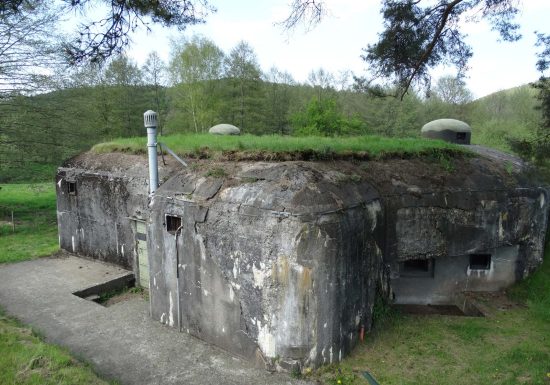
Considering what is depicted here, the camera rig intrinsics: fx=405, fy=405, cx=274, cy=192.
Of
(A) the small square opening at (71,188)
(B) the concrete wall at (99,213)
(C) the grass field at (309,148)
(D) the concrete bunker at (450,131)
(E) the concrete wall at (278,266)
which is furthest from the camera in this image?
(D) the concrete bunker at (450,131)

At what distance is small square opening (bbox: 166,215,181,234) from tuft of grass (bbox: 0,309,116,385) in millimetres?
2136

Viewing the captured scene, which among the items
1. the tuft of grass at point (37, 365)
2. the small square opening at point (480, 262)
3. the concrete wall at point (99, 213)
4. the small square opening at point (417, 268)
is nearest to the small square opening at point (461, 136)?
the small square opening at point (480, 262)

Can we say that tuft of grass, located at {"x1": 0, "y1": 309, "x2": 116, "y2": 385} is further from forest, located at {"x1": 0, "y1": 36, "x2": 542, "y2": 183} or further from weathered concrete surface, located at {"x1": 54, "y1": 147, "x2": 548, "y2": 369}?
forest, located at {"x1": 0, "y1": 36, "x2": 542, "y2": 183}

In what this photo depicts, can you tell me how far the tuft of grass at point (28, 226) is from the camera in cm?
1104

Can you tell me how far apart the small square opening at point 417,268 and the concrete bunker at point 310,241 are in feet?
0.06

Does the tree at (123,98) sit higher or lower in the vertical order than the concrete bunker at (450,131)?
higher

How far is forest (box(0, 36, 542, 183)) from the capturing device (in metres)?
13.7

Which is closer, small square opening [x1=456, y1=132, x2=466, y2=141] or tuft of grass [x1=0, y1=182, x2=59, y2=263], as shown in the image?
tuft of grass [x1=0, y1=182, x2=59, y2=263]

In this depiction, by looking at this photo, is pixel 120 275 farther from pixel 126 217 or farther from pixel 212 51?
pixel 212 51

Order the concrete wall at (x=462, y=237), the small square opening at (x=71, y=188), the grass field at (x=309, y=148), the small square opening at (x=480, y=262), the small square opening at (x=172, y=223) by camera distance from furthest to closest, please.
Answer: the small square opening at (x=71, y=188), the small square opening at (x=480, y=262), the concrete wall at (x=462, y=237), the grass field at (x=309, y=148), the small square opening at (x=172, y=223)

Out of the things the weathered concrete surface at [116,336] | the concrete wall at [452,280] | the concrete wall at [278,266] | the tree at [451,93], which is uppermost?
the tree at [451,93]

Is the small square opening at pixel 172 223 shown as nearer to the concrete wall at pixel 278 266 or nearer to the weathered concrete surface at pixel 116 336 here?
the concrete wall at pixel 278 266

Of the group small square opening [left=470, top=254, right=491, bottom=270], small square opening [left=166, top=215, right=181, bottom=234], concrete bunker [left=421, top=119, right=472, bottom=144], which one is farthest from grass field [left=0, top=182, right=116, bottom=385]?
concrete bunker [left=421, top=119, right=472, bottom=144]

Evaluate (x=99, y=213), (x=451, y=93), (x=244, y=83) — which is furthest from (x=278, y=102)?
(x=99, y=213)
